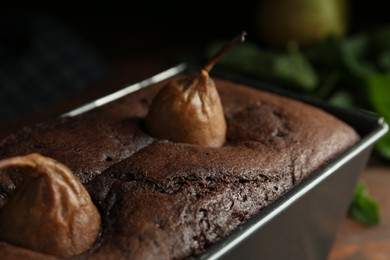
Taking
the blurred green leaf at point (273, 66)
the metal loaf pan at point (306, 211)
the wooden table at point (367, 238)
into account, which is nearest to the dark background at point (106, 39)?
the blurred green leaf at point (273, 66)

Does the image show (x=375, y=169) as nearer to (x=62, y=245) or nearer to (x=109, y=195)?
(x=109, y=195)

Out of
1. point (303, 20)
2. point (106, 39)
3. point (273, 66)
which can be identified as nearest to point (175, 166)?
point (273, 66)

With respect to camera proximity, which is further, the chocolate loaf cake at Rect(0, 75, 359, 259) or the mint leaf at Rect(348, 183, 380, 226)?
the mint leaf at Rect(348, 183, 380, 226)

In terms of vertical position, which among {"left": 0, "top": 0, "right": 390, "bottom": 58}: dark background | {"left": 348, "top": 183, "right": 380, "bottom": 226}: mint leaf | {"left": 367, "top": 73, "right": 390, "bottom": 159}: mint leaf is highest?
{"left": 367, "top": 73, "right": 390, "bottom": 159}: mint leaf

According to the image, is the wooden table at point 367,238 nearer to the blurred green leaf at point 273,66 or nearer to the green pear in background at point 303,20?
the blurred green leaf at point 273,66

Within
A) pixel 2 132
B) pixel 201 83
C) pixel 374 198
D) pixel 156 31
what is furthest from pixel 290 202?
pixel 156 31

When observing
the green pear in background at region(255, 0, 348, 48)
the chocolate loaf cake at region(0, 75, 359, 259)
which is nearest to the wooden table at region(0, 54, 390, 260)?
the chocolate loaf cake at region(0, 75, 359, 259)

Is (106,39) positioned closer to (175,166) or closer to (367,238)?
(367,238)

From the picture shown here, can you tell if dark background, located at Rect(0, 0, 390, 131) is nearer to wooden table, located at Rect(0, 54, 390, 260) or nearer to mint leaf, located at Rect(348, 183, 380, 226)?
wooden table, located at Rect(0, 54, 390, 260)
